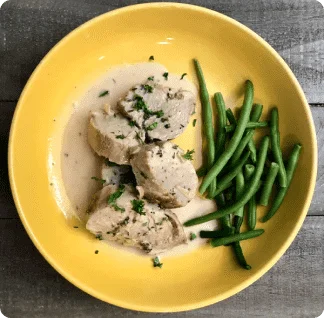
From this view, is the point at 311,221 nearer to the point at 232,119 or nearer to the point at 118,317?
the point at 232,119

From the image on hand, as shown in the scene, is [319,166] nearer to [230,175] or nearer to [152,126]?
[230,175]

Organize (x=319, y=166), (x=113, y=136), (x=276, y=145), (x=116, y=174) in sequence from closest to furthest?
(x=113, y=136) → (x=116, y=174) → (x=276, y=145) → (x=319, y=166)

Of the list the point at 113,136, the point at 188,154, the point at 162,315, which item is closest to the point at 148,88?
the point at 113,136

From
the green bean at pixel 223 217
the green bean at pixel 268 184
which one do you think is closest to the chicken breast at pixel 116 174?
the green bean at pixel 223 217

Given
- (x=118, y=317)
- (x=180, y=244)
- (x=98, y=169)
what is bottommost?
(x=118, y=317)

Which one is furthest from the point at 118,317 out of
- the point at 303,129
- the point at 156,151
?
the point at 303,129

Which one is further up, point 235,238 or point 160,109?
point 160,109

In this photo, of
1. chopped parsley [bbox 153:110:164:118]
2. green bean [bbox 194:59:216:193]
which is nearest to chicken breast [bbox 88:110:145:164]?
chopped parsley [bbox 153:110:164:118]
